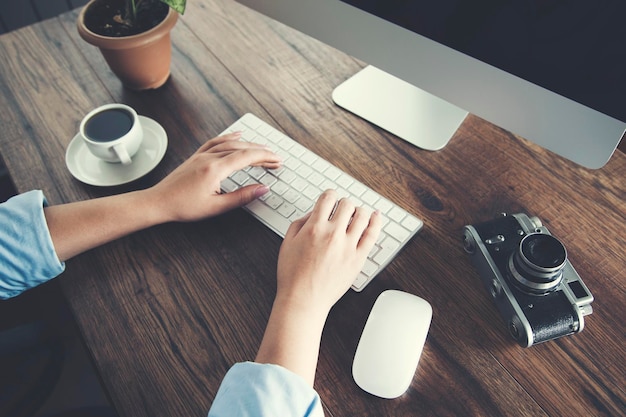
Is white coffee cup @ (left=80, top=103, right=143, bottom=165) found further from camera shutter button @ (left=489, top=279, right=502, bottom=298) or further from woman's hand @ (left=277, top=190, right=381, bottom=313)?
camera shutter button @ (left=489, top=279, right=502, bottom=298)

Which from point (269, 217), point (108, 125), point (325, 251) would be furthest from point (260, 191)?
point (108, 125)

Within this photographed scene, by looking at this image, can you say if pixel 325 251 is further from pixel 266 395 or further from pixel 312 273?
pixel 266 395

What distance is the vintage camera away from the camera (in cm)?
54

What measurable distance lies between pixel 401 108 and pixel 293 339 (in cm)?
44

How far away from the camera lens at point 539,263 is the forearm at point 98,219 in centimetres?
46

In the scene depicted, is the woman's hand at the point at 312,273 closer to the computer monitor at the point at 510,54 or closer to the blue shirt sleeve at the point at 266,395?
the blue shirt sleeve at the point at 266,395

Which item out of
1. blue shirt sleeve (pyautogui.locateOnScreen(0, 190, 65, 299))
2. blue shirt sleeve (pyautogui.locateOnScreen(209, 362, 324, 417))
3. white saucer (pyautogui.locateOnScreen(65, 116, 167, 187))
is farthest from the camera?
white saucer (pyautogui.locateOnScreen(65, 116, 167, 187))

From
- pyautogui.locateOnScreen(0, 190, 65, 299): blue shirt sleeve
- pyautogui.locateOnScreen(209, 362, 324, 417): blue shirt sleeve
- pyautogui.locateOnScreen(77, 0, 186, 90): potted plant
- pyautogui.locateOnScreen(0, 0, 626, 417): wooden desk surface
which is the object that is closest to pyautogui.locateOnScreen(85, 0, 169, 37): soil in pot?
pyautogui.locateOnScreen(77, 0, 186, 90): potted plant

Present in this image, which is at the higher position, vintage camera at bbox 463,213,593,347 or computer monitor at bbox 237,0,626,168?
computer monitor at bbox 237,0,626,168

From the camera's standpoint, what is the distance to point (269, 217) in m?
0.68

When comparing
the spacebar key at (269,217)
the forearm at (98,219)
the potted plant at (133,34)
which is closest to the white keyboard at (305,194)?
the spacebar key at (269,217)

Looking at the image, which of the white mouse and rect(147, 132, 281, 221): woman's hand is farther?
rect(147, 132, 281, 221): woman's hand

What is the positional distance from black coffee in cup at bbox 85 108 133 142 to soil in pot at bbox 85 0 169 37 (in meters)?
0.16

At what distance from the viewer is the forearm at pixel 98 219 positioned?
64cm
